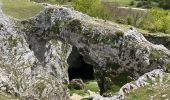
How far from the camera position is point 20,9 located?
59438 mm

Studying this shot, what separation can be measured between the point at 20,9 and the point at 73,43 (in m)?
17.5

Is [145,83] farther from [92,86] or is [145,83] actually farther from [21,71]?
[92,86]

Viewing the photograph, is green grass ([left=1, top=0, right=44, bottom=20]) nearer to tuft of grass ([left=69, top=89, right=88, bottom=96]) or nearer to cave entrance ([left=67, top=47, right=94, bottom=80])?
cave entrance ([left=67, top=47, right=94, bottom=80])

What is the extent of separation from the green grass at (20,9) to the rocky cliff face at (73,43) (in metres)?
9.34

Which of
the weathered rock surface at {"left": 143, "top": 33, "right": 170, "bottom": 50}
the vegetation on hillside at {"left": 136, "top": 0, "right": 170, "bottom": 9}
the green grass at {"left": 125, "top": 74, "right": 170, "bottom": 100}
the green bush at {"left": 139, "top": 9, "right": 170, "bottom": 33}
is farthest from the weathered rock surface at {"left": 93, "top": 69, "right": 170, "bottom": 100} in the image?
the vegetation on hillside at {"left": 136, "top": 0, "right": 170, "bottom": 9}

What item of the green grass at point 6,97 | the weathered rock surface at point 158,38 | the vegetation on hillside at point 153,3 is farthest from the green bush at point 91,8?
the vegetation on hillside at point 153,3

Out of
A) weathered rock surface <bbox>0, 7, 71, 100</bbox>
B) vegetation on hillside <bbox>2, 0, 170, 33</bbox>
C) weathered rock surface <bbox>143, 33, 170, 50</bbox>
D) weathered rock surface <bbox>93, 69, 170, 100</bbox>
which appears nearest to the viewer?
weathered rock surface <bbox>93, 69, 170, 100</bbox>

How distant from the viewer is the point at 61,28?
44594 millimetres

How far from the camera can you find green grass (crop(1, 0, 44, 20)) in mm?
55578

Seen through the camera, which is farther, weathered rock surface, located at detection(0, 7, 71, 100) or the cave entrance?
the cave entrance

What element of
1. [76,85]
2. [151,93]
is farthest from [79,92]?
[151,93]

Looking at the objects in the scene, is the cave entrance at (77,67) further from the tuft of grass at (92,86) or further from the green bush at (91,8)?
the green bush at (91,8)

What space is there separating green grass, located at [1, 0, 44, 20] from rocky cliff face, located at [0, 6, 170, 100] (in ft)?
30.6

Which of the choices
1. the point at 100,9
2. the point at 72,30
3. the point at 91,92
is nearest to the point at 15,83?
the point at 72,30
